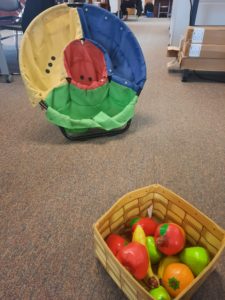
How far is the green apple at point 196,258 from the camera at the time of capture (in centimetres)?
57

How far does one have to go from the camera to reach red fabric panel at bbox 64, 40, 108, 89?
4.01 feet

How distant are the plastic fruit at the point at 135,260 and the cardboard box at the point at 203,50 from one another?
1710 mm

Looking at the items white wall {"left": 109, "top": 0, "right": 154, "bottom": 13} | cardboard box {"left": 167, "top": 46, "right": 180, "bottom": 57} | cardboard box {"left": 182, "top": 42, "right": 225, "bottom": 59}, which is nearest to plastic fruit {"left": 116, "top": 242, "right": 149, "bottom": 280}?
cardboard box {"left": 182, "top": 42, "right": 225, "bottom": 59}

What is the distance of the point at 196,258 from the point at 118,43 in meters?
1.12

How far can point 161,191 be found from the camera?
0.69 metres

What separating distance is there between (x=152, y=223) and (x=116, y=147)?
Result: 1.79 feet

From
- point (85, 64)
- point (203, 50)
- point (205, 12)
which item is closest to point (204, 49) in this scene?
point (203, 50)

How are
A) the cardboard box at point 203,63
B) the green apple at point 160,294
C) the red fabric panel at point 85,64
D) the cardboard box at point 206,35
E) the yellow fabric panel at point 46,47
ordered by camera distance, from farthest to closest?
the cardboard box at point 203,63 → the cardboard box at point 206,35 → the red fabric panel at point 85,64 → the yellow fabric panel at point 46,47 → the green apple at point 160,294

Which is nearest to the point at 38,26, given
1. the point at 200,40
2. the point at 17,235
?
the point at 17,235

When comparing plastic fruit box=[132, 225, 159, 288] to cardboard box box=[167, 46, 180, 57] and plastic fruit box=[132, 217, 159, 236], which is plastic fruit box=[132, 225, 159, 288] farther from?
cardboard box box=[167, 46, 180, 57]

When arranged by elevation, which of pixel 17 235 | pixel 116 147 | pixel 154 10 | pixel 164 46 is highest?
Answer: pixel 154 10

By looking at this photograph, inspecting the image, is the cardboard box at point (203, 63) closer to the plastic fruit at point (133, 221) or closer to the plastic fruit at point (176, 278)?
the plastic fruit at point (133, 221)

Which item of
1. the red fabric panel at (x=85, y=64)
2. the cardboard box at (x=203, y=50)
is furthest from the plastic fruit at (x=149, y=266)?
the cardboard box at (x=203, y=50)

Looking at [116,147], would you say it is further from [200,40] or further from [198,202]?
[200,40]
